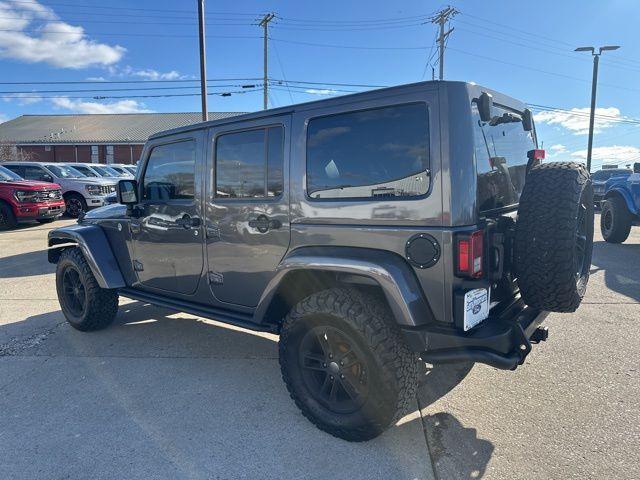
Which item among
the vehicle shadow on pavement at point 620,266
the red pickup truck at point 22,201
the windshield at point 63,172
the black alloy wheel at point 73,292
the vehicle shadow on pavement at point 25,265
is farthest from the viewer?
the windshield at point 63,172

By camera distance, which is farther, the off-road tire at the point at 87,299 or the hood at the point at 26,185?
the hood at the point at 26,185

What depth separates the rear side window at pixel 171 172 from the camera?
11.8ft

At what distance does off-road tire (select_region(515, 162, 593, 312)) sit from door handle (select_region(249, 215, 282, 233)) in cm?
148

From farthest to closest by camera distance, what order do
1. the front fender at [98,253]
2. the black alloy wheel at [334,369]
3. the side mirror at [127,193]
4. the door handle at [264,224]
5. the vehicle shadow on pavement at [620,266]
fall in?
1. the vehicle shadow on pavement at [620,266]
2. the front fender at [98,253]
3. the side mirror at [127,193]
4. the door handle at [264,224]
5. the black alloy wheel at [334,369]

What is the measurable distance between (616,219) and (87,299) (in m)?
9.53

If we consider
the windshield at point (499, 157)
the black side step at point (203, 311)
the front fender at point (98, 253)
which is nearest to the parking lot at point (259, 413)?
the black side step at point (203, 311)

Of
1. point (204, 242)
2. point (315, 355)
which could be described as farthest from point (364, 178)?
point (204, 242)

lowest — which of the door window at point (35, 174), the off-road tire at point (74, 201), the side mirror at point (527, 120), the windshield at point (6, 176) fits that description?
the off-road tire at point (74, 201)

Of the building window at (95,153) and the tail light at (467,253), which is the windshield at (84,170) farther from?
the building window at (95,153)

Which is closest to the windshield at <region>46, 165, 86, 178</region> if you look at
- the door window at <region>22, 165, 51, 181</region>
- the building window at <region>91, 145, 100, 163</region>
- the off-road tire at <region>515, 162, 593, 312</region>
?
the door window at <region>22, 165, 51, 181</region>

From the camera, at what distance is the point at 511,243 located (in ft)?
8.66

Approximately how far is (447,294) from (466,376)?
1.42 meters

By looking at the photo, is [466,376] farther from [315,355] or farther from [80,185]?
[80,185]

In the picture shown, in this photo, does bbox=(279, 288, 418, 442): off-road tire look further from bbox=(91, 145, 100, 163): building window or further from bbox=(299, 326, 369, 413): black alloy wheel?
bbox=(91, 145, 100, 163): building window
